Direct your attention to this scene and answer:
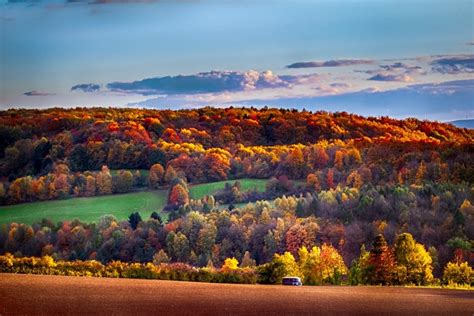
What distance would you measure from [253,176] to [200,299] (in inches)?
540

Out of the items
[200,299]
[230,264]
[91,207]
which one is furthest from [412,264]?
[91,207]

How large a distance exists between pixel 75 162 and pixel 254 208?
7.54 meters

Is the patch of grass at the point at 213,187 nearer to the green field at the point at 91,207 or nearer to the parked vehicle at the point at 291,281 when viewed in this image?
the green field at the point at 91,207

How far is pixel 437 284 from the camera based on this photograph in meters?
34.4

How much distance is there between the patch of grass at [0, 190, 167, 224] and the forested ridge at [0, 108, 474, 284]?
386mm

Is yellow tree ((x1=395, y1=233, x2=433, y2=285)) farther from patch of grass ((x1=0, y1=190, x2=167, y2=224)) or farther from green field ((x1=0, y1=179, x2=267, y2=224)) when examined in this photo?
patch of grass ((x1=0, y1=190, x2=167, y2=224))

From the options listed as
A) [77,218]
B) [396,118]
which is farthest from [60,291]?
[396,118]

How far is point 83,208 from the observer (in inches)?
1550

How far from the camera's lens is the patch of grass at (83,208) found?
127ft

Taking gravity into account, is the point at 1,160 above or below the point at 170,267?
above

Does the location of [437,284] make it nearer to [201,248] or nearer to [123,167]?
[201,248]

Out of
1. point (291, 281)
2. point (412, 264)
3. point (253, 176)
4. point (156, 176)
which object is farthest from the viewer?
point (253, 176)

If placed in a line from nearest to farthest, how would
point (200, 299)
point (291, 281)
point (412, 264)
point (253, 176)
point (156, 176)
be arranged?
1. point (200, 299)
2. point (291, 281)
3. point (412, 264)
4. point (156, 176)
5. point (253, 176)

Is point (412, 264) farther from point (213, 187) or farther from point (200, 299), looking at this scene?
→ point (200, 299)
